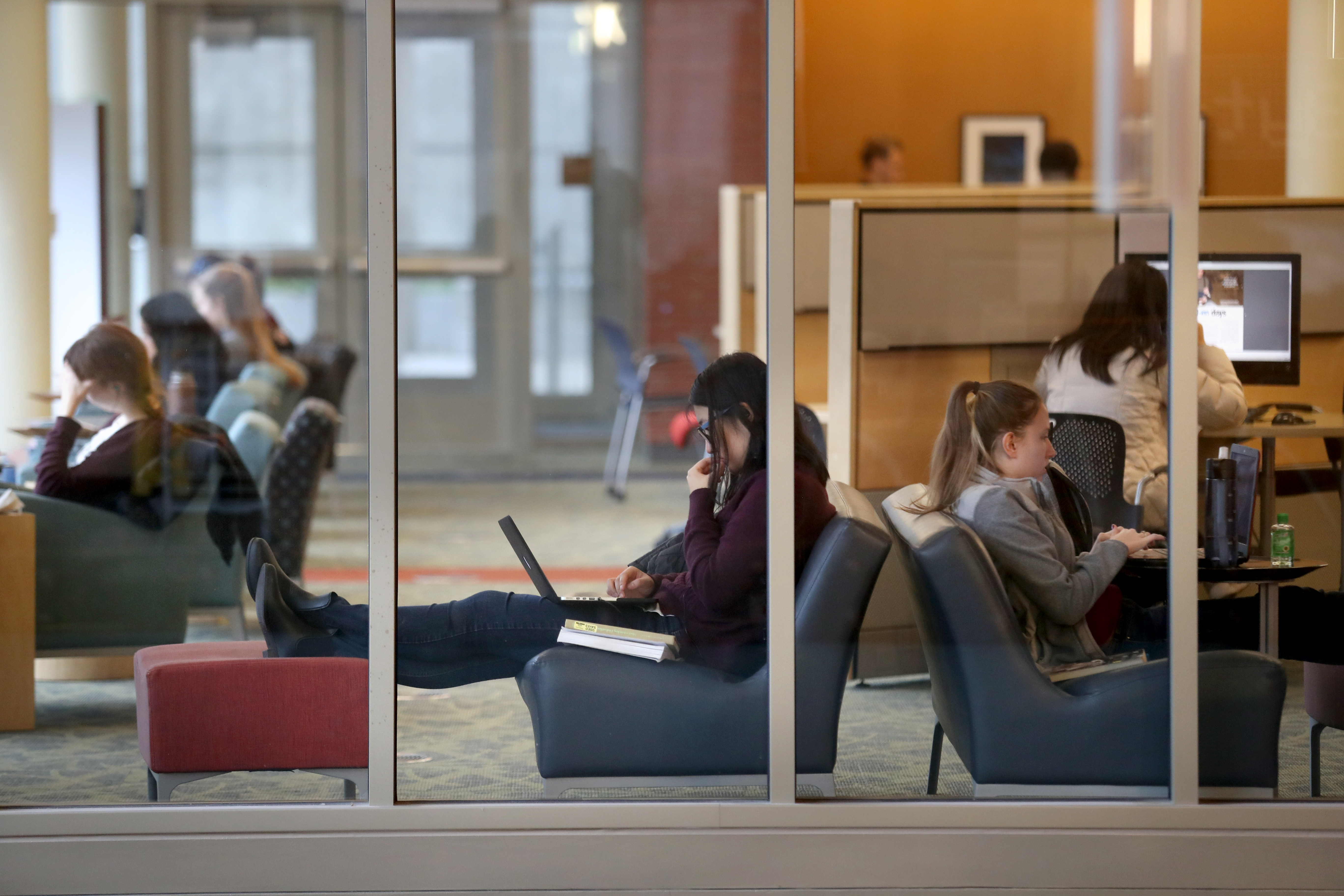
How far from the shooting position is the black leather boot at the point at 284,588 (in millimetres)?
2848

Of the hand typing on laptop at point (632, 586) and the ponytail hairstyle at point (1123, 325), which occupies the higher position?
the ponytail hairstyle at point (1123, 325)

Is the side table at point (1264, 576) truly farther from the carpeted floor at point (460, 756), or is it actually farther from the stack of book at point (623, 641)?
the stack of book at point (623, 641)

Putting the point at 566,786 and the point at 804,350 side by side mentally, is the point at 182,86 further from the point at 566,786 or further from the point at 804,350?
the point at 566,786

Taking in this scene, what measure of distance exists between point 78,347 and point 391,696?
189 centimetres

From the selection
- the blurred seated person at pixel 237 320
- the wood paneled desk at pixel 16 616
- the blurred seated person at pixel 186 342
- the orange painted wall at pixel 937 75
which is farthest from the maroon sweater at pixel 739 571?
the orange painted wall at pixel 937 75

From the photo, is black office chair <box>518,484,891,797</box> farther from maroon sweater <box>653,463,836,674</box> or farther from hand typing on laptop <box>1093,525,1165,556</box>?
hand typing on laptop <box>1093,525,1165,556</box>

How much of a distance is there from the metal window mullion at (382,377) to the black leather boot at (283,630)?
19 cm

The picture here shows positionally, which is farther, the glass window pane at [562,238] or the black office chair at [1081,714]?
the glass window pane at [562,238]

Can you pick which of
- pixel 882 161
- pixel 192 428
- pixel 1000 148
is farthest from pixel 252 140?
pixel 192 428

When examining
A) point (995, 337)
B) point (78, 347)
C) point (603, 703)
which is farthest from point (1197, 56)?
point (78, 347)

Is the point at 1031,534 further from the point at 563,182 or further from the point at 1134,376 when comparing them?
the point at 563,182

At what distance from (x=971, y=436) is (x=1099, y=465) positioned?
31cm

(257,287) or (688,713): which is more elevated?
(257,287)

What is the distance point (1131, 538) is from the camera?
9.08ft
